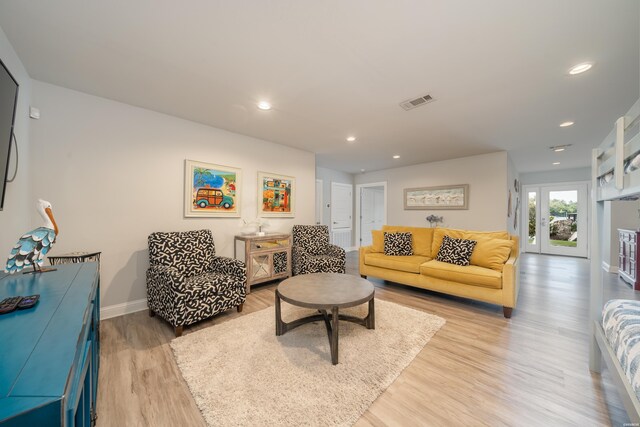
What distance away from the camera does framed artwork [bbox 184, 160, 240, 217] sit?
126 inches

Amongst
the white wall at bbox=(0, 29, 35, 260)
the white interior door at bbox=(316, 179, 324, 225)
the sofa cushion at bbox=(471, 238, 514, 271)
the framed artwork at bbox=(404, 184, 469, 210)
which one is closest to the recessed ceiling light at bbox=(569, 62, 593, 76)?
the sofa cushion at bbox=(471, 238, 514, 271)

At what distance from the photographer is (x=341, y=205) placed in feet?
22.4

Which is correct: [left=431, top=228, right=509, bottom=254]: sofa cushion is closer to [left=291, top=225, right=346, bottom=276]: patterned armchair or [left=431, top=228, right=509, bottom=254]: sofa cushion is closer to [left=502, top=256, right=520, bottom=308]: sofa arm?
[left=502, top=256, right=520, bottom=308]: sofa arm

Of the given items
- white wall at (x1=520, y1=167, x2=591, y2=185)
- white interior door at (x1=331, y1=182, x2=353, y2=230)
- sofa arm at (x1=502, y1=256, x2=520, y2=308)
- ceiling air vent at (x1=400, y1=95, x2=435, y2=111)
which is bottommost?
sofa arm at (x1=502, y1=256, x2=520, y2=308)

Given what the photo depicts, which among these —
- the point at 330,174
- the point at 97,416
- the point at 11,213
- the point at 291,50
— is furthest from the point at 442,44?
the point at 330,174

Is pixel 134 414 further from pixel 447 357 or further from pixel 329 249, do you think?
pixel 329 249

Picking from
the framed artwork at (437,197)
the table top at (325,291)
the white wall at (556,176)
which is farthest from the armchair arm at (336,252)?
the white wall at (556,176)

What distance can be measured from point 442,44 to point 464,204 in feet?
13.0

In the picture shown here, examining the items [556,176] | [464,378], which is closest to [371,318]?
[464,378]

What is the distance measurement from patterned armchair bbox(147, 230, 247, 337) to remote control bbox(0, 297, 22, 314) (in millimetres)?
1238

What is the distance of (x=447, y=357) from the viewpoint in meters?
1.94

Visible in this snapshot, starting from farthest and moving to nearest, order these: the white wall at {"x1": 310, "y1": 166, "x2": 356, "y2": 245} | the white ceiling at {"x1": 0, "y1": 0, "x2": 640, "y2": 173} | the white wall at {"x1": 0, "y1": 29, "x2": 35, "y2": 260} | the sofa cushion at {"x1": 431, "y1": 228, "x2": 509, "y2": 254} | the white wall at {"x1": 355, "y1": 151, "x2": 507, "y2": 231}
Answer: the white wall at {"x1": 310, "y1": 166, "x2": 356, "y2": 245} → the white wall at {"x1": 355, "y1": 151, "x2": 507, "y2": 231} → the sofa cushion at {"x1": 431, "y1": 228, "x2": 509, "y2": 254} → the white wall at {"x1": 0, "y1": 29, "x2": 35, "y2": 260} → the white ceiling at {"x1": 0, "y1": 0, "x2": 640, "y2": 173}

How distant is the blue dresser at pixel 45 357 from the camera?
531 millimetres

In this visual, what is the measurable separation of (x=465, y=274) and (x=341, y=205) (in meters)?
4.19
